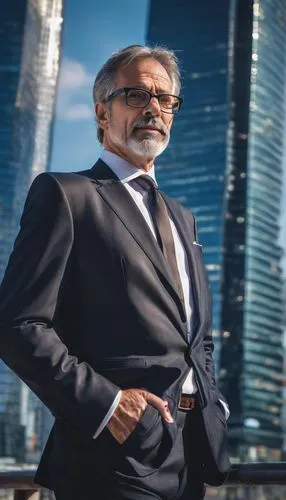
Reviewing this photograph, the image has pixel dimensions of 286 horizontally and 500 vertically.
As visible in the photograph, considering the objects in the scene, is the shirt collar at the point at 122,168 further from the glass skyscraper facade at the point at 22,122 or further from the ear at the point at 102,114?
the glass skyscraper facade at the point at 22,122

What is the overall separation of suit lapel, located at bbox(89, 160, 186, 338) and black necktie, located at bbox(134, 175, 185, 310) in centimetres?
6

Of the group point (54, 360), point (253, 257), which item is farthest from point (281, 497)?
point (253, 257)

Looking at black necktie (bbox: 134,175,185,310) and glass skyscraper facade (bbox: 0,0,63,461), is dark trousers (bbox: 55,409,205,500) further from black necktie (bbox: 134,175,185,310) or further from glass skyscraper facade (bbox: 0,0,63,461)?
glass skyscraper facade (bbox: 0,0,63,461)

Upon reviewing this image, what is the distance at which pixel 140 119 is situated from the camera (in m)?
2.39

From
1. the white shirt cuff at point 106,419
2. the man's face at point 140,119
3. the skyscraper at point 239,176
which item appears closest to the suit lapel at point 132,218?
the man's face at point 140,119

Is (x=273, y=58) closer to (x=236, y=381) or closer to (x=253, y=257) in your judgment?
(x=253, y=257)

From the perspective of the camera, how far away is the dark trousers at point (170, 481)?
1.92m

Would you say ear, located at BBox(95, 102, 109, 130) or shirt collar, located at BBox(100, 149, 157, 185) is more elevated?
ear, located at BBox(95, 102, 109, 130)

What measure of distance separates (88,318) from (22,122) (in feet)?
339

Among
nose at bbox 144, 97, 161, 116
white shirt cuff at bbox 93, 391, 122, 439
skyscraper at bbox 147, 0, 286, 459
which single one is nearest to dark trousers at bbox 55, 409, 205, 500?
white shirt cuff at bbox 93, 391, 122, 439

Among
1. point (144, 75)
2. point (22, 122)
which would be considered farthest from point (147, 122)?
point (22, 122)

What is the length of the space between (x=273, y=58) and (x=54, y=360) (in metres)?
125

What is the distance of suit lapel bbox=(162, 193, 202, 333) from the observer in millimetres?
2289

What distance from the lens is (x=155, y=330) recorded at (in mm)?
2059
